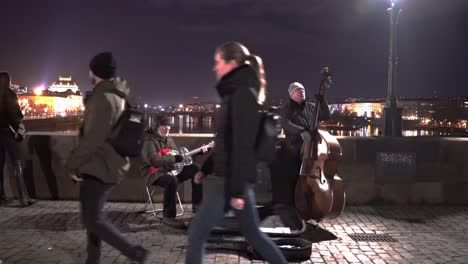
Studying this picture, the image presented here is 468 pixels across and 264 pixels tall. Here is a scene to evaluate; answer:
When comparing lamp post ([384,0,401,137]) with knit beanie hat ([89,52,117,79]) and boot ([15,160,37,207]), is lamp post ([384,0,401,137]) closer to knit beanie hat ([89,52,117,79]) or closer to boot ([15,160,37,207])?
boot ([15,160,37,207])

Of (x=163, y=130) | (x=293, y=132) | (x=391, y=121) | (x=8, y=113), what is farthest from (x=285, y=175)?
(x=8, y=113)

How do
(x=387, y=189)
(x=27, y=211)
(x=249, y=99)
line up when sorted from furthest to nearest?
(x=387, y=189), (x=27, y=211), (x=249, y=99)

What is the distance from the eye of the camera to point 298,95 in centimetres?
689

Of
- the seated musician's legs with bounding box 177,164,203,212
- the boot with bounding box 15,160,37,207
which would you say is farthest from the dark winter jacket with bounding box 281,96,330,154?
the boot with bounding box 15,160,37,207

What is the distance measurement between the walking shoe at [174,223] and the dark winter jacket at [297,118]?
172 cm

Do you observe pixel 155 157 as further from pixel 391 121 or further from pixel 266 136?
pixel 391 121

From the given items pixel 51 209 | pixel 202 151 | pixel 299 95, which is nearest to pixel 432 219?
pixel 299 95

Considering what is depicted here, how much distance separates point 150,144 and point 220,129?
336 centimetres

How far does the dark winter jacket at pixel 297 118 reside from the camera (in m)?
6.71

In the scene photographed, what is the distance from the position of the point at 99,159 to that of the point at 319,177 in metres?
2.97

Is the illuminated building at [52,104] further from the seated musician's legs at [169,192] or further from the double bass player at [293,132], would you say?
the double bass player at [293,132]

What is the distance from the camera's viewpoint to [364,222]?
23.2 ft

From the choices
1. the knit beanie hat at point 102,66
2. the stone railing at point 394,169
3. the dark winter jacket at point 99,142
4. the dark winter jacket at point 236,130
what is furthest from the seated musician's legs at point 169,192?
the dark winter jacket at point 236,130

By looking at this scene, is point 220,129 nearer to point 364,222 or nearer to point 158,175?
point 158,175
